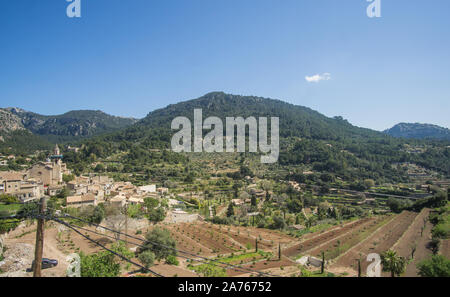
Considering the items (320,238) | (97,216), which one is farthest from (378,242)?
(97,216)

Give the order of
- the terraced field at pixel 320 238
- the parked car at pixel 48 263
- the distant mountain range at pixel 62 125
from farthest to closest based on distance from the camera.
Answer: the distant mountain range at pixel 62 125, the terraced field at pixel 320 238, the parked car at pixel 48 263

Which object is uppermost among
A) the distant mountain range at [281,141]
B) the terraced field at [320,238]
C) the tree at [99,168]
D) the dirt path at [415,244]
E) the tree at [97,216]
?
the distant mountain range at [281,141]

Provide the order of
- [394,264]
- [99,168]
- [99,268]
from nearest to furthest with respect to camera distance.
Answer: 1. [99,268]
2. [394,264]
3. [99,168]

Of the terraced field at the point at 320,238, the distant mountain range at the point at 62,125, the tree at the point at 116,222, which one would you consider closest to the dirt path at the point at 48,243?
the tree at the point at 116,222

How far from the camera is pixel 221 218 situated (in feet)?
99.6

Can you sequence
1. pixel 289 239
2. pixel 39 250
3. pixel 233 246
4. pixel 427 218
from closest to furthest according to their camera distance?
pixel 39 250
pixel 233 246
pixel 289 239
pixel 427 218

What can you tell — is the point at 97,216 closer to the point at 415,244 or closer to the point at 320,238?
the point at 320,238

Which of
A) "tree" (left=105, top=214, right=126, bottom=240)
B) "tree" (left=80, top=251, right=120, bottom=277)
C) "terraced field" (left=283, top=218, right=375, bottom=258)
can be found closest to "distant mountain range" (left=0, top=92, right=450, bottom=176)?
"tree" (left=105, top=214, right=126, bottom=240)

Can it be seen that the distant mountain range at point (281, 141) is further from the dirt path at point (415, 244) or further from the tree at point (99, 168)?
the dirt path at point (415, 244)

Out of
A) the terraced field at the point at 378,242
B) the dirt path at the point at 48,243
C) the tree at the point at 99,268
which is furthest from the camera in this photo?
the terraced field at the point at 378,242

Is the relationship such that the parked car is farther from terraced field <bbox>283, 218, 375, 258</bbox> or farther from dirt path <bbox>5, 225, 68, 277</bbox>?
terraced field <bbox>283, 218, 375, 258</bbox>

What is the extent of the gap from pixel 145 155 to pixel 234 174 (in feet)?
82.9

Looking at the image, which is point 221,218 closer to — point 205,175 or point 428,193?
point 205,175
